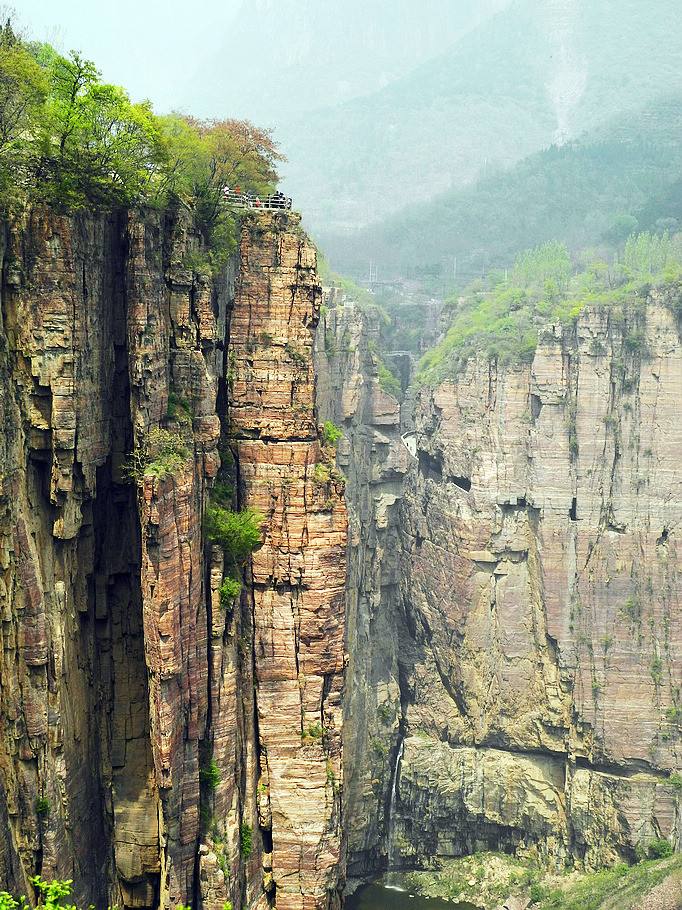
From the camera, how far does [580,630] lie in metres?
64.9

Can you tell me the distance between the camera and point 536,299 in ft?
248

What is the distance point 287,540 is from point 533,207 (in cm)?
9534

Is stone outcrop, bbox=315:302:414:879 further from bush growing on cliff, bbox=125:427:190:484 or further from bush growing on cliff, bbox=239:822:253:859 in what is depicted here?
bush growing on cliff, bbox=125:427:190:484

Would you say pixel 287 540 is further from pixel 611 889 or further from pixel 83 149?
pixel 611 889

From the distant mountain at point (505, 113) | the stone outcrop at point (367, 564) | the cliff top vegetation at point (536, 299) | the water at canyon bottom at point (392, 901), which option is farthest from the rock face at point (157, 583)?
the distant mountain at point (505, 113)

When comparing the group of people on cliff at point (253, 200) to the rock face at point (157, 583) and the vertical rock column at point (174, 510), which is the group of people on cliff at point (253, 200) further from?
the vertical rock column at point (174, 510)

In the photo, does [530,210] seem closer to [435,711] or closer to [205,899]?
[435,711]

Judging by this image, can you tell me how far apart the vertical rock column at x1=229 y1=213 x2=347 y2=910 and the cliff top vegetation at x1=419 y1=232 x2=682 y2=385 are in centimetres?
2938

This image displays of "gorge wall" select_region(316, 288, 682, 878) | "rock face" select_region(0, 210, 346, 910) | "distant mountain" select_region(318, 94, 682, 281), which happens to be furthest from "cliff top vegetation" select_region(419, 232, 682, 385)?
"rock face" select_region(0, 210, 346, 910)

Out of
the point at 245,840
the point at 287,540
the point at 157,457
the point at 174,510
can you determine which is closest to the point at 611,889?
the point at 245,840

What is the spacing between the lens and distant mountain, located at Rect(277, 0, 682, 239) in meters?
175

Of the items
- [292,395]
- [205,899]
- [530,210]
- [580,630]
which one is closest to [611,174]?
[530,210]

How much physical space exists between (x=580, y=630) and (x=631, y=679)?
340 cm

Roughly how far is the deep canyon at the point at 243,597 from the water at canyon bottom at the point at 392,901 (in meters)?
1.47
